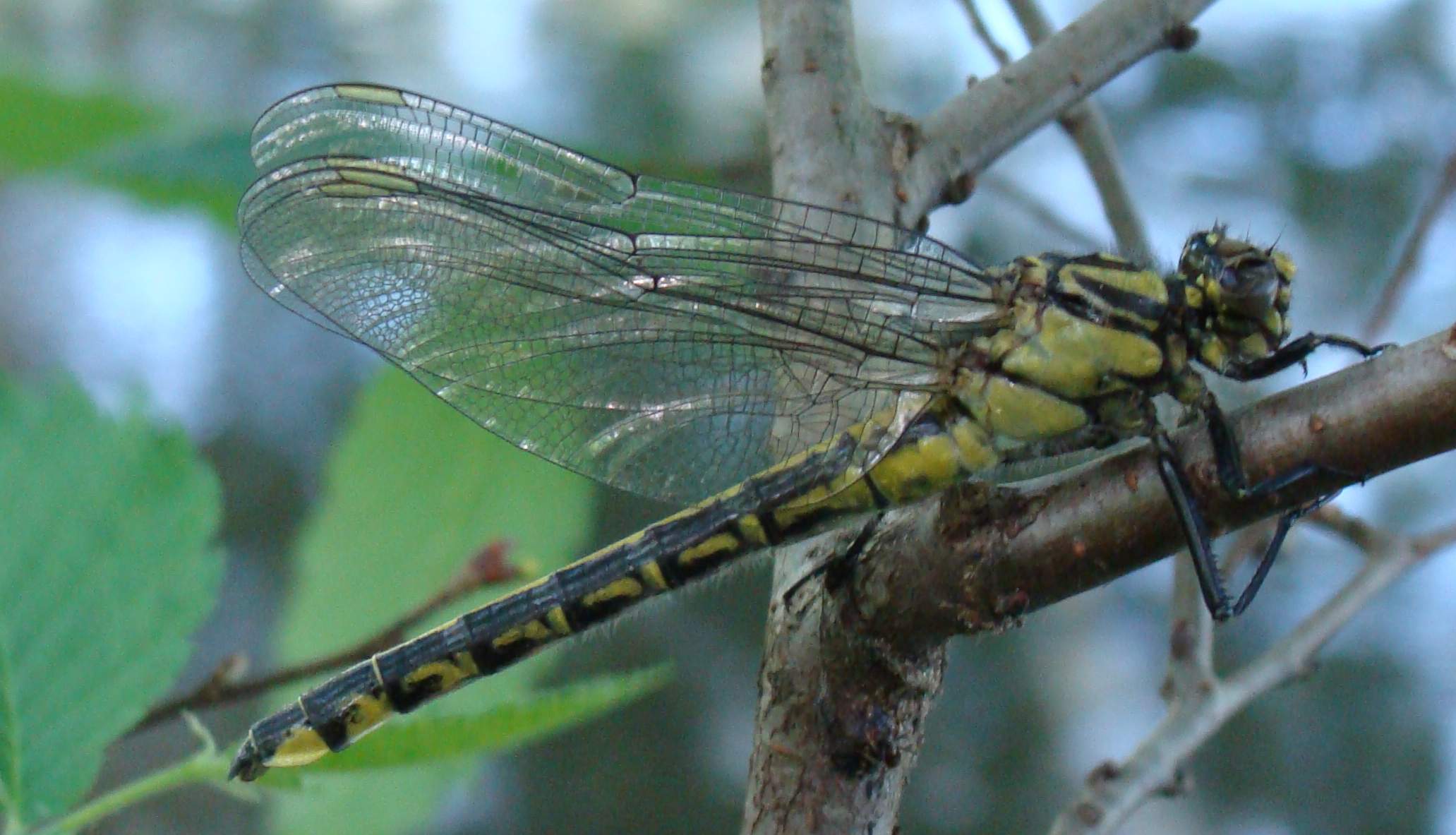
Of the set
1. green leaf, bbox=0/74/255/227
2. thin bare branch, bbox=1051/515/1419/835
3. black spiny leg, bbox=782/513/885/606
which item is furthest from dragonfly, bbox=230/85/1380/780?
thin bare branch, bbox=1051/515/1419/835

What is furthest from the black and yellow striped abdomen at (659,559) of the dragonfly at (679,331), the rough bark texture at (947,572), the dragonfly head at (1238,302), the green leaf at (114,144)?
the green leaf at (114,144)

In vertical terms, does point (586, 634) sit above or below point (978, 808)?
below

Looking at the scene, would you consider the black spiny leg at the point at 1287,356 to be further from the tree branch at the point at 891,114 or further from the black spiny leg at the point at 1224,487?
the tree branch at the point at 891,114

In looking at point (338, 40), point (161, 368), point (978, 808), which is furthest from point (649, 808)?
point (338, 40)

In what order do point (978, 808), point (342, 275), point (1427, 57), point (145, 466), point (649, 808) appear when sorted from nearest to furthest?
point (145, 466), point (342, 275), point (1427, 57), point (978, 808), point (649, 808)

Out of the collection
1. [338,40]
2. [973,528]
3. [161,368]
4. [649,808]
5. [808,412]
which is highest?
[338,40]

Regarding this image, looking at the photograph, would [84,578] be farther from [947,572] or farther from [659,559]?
[947,572]

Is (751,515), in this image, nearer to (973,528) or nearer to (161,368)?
(973,528)

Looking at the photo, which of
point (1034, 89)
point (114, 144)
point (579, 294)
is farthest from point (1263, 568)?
point (114, 144)
